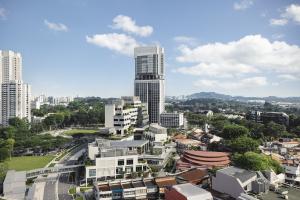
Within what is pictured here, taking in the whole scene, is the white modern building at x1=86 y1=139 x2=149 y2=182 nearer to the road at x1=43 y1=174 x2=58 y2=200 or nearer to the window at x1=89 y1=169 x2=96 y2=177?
the window at x1=89 y1=169 x2=96 y2=177

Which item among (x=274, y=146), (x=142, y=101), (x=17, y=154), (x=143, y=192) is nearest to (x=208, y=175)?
(x=143, y=192)

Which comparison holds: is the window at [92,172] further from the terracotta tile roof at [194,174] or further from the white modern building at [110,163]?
the terracotta tile roof at [194,174]

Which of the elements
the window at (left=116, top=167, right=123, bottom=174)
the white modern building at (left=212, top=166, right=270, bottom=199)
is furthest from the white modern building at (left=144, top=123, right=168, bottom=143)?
the white modern building at (left=212, top=166, right=270, bottom=199)

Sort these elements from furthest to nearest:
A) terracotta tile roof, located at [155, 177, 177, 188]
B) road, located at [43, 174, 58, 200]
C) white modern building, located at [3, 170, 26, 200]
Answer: road, located at [43, 174, 58, 200] → white modern building, located at [3, 170, 26, 200] → terracotta tile roof, located at [155, 177, 177, 188]

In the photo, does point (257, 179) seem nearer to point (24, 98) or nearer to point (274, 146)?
point (274, 146)

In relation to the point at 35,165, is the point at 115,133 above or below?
above

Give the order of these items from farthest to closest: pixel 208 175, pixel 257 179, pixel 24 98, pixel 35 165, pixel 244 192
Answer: pixel 24 98
pixel 35 165
pixel 208 175
pixel 257 179
pixel 244 192

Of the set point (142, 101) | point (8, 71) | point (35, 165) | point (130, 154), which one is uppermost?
point (8, 71)
